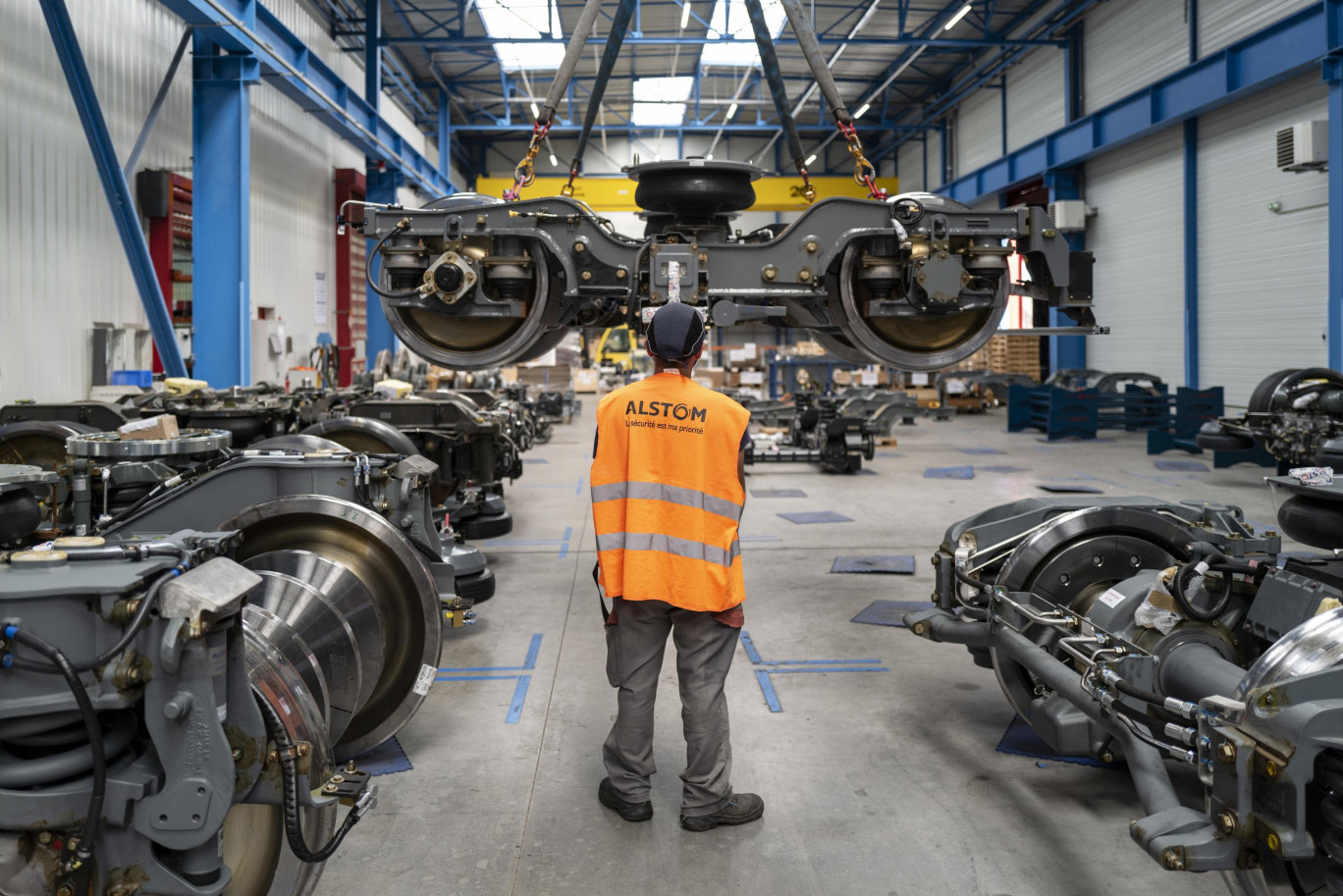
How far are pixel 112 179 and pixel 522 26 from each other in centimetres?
1074

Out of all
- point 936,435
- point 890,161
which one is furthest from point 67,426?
point 890,161

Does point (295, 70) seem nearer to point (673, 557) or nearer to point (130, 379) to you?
point (130, 379)

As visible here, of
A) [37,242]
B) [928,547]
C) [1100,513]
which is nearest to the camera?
[1100,513]

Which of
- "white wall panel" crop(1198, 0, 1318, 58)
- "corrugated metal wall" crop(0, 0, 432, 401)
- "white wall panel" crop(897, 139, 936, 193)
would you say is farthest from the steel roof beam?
"white wall panel" crop(897, 139, 936, 193)

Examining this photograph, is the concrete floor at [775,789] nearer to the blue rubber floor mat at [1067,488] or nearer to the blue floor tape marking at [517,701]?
the blue floor tape marking at [517,701]

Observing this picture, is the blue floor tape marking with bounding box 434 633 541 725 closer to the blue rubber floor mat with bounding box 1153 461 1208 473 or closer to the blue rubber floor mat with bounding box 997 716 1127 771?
the blue rubber floor mat with bounding box 997 716 1127 771

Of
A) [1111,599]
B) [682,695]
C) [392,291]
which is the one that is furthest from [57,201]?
[1111,599]

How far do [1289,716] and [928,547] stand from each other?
5.58 metres

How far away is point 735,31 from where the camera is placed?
1834cm

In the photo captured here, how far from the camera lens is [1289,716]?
1878 millimetres

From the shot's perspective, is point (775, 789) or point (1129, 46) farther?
point (1129, 46)

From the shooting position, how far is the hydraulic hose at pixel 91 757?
170cm

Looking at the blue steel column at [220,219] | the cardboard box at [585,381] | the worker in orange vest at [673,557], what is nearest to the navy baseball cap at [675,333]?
the worker in orange vest at [673,557]

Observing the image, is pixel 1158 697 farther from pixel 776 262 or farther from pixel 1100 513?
pixel 776 262
